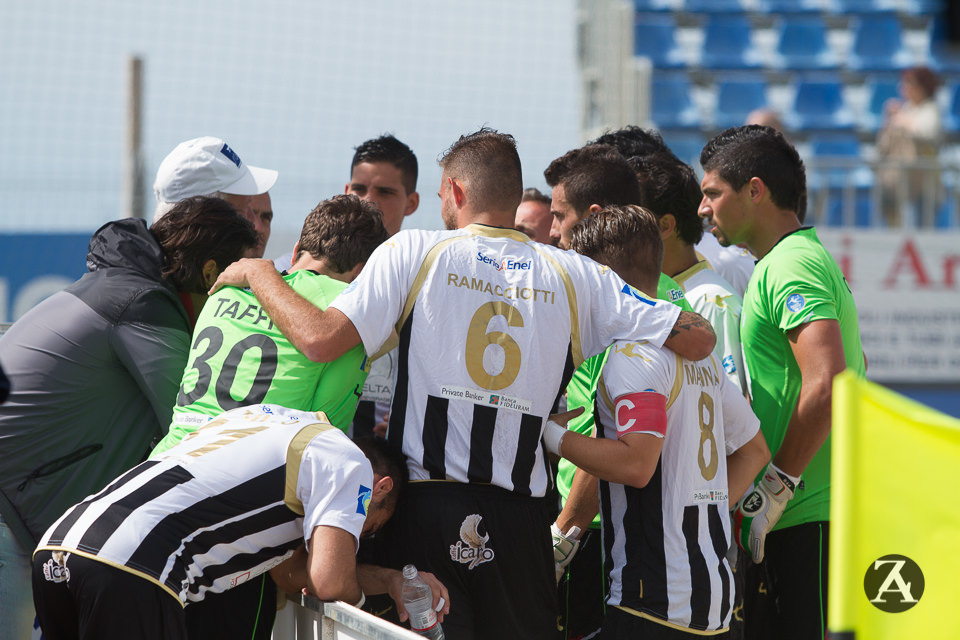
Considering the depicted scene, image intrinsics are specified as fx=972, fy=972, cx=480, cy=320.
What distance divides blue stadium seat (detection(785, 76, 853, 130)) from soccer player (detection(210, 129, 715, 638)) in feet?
35.4

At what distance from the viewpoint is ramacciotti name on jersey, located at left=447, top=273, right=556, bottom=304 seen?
103 inches

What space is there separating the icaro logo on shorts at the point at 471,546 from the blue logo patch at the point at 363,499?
1.11 ft

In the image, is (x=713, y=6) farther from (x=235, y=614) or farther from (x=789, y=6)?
(x=235, y=614)

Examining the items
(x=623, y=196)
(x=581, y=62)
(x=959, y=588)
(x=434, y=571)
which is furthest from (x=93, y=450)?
(x=581, y=62)

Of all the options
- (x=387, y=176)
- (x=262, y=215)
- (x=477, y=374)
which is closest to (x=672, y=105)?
(x=387, y=176)

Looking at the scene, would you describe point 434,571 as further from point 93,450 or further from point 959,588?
point 959,588

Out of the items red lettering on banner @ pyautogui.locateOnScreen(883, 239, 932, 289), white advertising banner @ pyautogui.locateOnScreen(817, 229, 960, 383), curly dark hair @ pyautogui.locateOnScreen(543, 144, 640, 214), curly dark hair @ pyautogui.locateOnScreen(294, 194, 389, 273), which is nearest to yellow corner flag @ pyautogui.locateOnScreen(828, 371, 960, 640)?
curly dark hair @ pyautogui.locateOnScreen(294, 194, 389, 273)

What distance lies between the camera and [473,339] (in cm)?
259

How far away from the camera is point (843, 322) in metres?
3.18

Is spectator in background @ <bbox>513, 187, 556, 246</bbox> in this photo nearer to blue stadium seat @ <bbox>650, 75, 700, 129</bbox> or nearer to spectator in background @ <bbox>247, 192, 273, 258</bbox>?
spectator in background @ <bbox>247, 192, 273, 258</bbox>

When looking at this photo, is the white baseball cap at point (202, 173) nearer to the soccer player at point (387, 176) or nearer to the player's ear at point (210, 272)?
the player's ear at point (210, 272)

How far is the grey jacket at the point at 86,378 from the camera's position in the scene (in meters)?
2.82

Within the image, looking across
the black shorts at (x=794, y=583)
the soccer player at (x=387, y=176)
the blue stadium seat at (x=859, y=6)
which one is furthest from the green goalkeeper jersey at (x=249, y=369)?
the blue stadium seat at (x=859, y=6)

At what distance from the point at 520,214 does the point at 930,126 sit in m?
6.48
